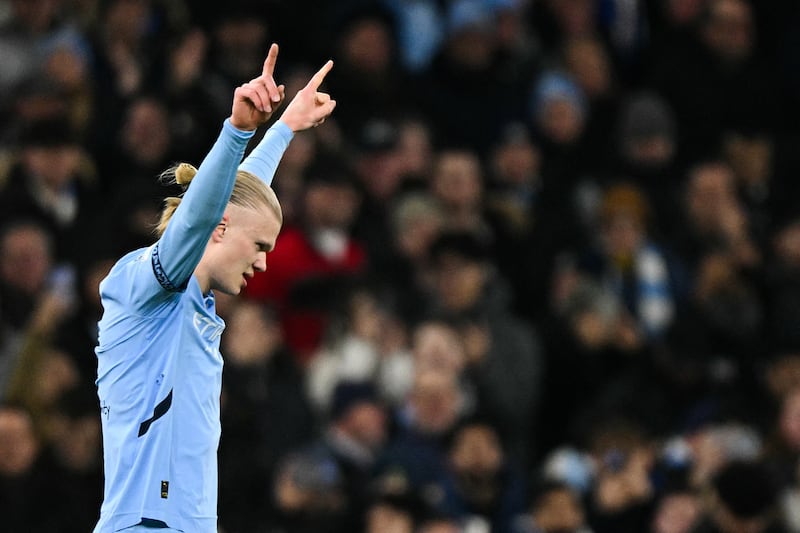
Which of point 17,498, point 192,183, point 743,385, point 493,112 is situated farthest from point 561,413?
point 192,183

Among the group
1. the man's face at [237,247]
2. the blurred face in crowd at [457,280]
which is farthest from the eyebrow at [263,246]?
the blurred face in crowd at [457,280]

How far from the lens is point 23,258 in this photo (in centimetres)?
926

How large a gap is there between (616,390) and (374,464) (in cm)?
187

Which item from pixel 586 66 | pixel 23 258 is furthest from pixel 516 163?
pixel 23 258

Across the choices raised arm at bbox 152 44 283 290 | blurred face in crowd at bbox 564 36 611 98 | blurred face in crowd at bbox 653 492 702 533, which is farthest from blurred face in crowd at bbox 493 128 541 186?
raised arm at bbox 152 44 283 290

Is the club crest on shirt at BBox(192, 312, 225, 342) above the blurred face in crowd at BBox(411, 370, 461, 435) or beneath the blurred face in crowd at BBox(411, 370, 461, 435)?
beneath

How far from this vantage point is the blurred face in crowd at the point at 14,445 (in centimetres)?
834

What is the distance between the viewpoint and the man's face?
16.3ft

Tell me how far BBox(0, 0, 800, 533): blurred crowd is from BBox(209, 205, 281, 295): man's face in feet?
11.8

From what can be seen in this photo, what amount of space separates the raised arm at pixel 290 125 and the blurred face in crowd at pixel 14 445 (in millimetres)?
3467

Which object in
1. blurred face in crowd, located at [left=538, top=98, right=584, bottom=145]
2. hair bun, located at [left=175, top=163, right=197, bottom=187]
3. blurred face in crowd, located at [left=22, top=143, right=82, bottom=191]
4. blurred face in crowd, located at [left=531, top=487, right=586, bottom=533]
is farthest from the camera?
blurred face in crowd, located at [left=538, top=98, right=584, bottom=145]

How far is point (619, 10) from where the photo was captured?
13.5 m

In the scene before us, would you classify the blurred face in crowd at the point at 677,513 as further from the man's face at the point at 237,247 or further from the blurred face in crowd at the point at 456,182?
the man's face at the point at 237,247

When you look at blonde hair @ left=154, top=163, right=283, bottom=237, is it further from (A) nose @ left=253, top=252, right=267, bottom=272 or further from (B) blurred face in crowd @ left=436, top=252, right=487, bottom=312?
(B) blurred face in crowd @ left=436, top=252, right=487, bottom=312
